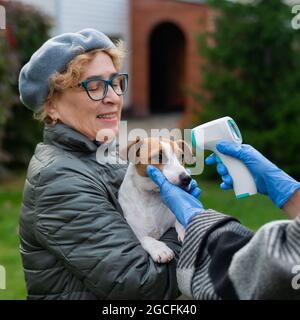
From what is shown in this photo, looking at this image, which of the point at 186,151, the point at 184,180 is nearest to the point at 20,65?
the point at 186,151

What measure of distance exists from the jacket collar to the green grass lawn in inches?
132

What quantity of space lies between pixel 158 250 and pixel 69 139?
1.78ft

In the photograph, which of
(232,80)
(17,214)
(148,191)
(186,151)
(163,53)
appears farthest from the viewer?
(163,53)

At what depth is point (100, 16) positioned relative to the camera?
16.9 metres

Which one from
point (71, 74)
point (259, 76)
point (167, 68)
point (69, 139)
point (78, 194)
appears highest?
point (71, 74)

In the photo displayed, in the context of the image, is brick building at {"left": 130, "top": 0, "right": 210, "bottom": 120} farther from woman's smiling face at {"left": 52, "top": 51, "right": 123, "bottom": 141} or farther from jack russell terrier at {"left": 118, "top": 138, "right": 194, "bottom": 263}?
woman's smiling face at {"left": 52, "top": 51, "right": 123, "bottom": 141}

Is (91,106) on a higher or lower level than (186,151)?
higher

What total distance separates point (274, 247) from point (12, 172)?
1013 cm

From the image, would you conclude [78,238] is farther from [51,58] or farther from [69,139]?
[51,58]

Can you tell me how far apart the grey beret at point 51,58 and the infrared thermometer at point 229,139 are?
1.73 feet

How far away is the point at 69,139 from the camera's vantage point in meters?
2.37

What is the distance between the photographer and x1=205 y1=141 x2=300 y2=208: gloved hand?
2.04m

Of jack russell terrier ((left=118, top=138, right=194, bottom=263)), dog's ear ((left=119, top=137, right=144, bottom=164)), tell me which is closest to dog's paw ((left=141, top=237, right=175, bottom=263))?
jack russell terrier ((left=118, top=138, right=194, bottom=263))
